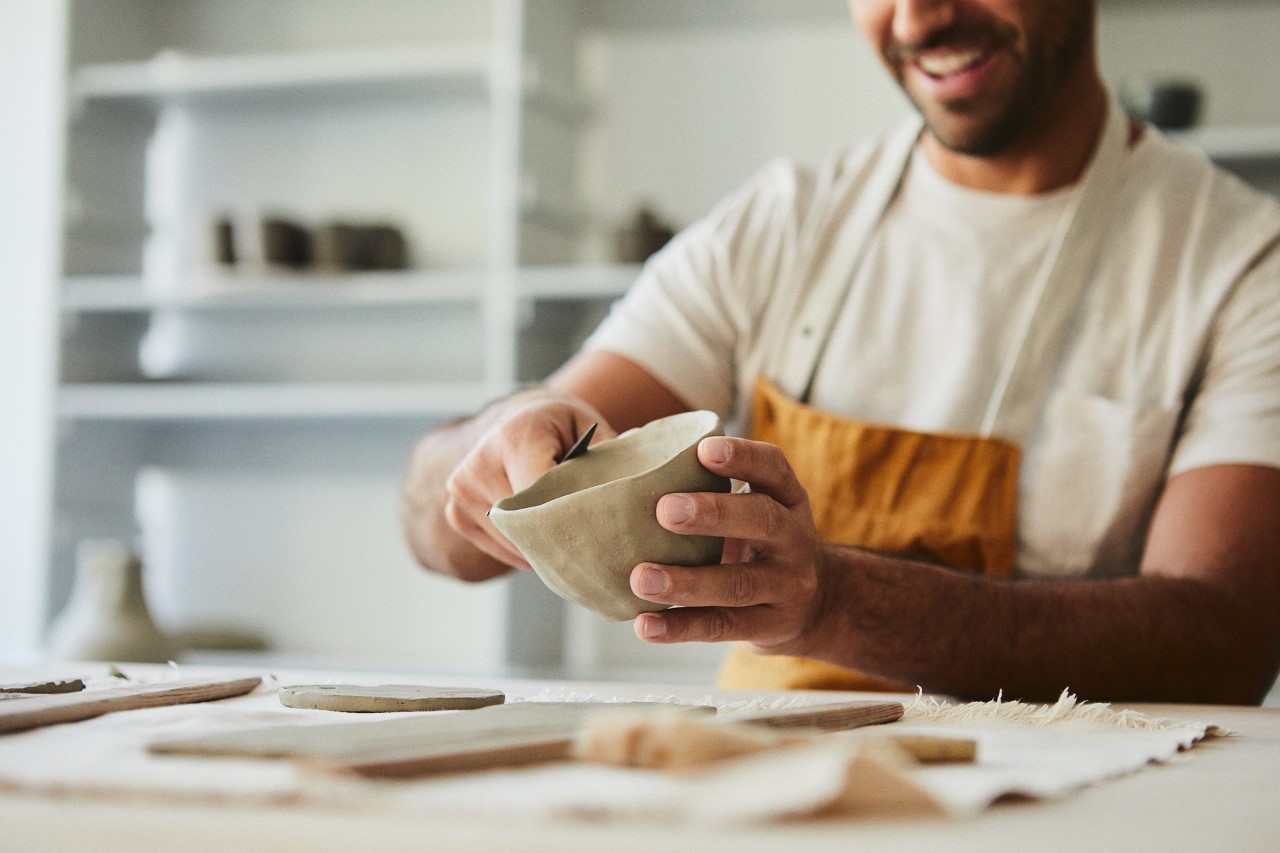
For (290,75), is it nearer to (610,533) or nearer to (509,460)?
(509,460)

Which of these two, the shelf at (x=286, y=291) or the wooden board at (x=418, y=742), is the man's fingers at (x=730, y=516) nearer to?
the wooden board at (x=418, y=742)

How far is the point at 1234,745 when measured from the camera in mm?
691

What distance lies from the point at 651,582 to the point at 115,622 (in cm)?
157

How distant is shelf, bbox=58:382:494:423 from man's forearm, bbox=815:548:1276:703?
1.78 metres

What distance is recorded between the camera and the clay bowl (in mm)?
719

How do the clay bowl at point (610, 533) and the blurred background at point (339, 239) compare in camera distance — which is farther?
the blurred background at point (339, 239)

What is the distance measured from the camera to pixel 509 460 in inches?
39.0

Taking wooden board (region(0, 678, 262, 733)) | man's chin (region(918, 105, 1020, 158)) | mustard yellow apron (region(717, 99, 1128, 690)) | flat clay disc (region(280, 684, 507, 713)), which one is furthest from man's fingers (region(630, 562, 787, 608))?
man's chin (region(918, 105, 1020, 158))

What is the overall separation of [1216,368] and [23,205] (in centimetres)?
277

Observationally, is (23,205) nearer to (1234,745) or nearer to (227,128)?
(227,128)

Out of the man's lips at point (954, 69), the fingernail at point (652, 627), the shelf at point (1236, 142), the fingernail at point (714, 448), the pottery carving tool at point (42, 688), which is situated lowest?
the pottery carving tool at point (42, 688)

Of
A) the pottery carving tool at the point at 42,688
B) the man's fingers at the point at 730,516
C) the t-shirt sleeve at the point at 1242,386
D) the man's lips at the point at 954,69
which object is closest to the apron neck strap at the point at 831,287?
the man's lips at the point at 954,69

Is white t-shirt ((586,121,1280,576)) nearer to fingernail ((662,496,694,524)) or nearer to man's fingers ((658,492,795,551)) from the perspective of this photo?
man's fingers ((658,492,795,551))

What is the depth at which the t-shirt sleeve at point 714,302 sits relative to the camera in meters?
1.52
